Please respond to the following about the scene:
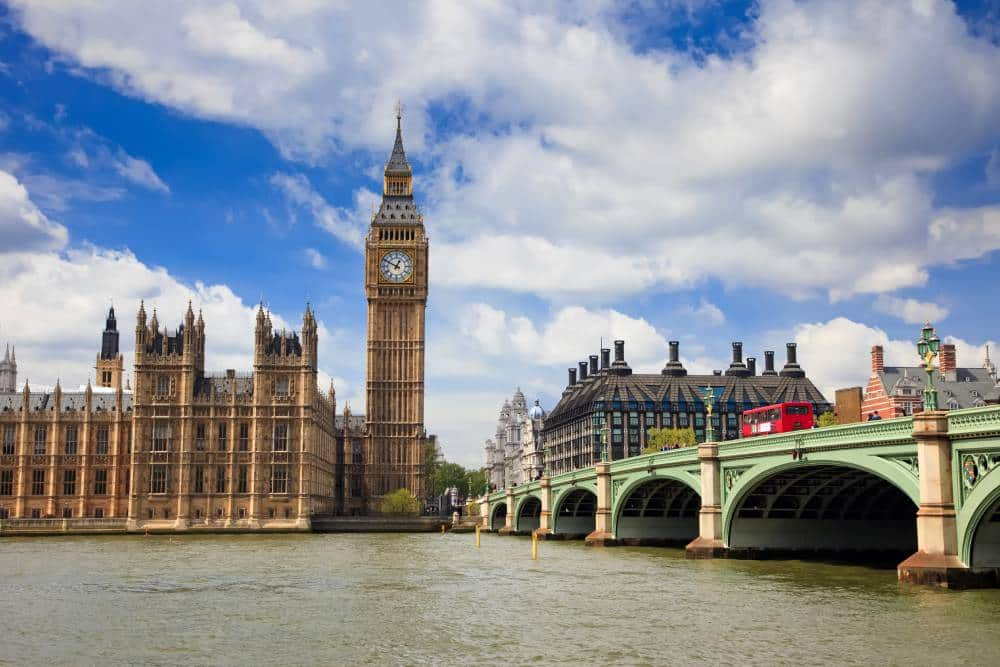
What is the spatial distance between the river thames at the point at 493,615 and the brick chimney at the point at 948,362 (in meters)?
70.4

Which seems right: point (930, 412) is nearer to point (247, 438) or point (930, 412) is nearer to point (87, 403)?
point (247, 438)

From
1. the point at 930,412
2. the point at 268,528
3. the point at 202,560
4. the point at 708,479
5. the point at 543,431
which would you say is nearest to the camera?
the point at 930,412

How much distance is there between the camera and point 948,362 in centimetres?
11844

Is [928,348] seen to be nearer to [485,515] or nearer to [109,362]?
[485,515]

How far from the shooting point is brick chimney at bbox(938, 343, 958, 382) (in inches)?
4569

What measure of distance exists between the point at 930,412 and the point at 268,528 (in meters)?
88.8

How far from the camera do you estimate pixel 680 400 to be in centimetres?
15538

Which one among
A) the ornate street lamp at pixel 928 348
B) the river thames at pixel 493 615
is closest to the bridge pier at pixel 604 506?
the river thames at pixel 493 615

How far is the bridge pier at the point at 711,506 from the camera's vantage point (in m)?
54.8

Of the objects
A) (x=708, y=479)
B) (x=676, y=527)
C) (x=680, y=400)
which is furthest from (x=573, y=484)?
(x=680, y=400)

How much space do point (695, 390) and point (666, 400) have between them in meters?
5.31

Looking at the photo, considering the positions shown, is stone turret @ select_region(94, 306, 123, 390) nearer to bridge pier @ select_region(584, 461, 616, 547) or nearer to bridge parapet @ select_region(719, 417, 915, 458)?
bridge pier @ select_region(584, 461, 616, 547)

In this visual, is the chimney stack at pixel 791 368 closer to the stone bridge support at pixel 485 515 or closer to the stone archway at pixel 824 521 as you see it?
the stone bridge support at pixel 485 515

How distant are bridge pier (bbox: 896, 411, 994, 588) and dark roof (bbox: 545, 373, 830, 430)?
116 m
